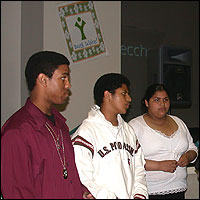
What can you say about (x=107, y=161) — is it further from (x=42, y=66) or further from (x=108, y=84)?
(x=42, y=66)

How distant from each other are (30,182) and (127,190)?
2.27 feet

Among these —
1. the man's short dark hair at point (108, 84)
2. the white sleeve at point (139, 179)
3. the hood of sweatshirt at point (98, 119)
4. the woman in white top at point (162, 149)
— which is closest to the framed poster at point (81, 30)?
the woman in white top at point (162, 149)

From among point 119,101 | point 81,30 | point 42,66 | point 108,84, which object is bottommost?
point 119,101

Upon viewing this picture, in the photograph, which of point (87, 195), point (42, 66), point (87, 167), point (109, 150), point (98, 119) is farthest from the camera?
point (98, 119)

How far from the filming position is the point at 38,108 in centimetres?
146

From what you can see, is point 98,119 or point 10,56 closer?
point 98,119

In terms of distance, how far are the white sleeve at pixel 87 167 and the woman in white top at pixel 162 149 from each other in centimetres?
65

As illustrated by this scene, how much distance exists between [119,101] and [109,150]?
313 millimetres

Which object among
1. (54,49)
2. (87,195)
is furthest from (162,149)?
(54,49)

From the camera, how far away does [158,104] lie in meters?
2.42

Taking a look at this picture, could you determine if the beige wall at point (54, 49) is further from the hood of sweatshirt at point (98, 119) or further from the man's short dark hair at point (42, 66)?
the man's short dark hair at point (42, 66)

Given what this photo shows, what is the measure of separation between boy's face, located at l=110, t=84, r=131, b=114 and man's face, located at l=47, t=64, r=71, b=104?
1.65ft

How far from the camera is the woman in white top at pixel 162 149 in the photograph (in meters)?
2.29

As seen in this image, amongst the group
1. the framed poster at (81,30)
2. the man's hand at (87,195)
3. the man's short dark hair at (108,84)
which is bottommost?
the man's hand at (87,195)
